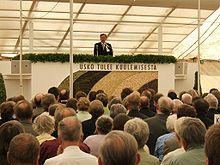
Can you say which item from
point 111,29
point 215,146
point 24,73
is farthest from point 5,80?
point 215,146

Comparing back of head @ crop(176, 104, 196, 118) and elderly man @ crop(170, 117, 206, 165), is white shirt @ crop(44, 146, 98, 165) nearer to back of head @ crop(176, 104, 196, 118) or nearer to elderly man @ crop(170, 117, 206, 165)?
elderly man @ crop(170, 117, 206, 165)

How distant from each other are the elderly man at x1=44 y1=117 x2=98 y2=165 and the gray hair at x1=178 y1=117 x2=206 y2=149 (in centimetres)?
77

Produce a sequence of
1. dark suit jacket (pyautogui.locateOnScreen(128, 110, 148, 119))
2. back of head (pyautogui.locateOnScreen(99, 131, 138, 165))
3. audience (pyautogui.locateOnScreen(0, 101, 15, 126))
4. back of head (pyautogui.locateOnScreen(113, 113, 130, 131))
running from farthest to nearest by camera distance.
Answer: dark suit jacket (pyautogui.locateOnScreen(128, 110, 148, 119)) < audience (pyautogui.locateOnScreen(0, 101, 15, 126)) < back of head (pyautogui.locateOnScreen(113, 113, 130, 131)) < back of head (pyautogui.locateOnScreen(99, 131, 138, 165))

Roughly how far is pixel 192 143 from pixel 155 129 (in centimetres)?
246

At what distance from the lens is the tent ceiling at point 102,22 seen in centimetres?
2203

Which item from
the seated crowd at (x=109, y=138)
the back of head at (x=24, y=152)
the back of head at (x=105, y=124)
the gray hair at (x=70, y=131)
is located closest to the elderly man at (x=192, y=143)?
the seated crowd at (x=109, y=138)

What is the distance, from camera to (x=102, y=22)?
2384cm

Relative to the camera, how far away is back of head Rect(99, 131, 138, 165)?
10.7 ft

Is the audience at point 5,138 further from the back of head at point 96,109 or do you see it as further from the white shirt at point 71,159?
the back of head at point 96,109

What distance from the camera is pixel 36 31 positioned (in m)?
24.0

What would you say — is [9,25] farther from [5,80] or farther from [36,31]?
[5,80]

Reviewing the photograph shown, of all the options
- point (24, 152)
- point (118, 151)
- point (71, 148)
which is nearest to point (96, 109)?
point (71, 148)

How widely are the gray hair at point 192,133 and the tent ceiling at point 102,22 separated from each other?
16.4 meters

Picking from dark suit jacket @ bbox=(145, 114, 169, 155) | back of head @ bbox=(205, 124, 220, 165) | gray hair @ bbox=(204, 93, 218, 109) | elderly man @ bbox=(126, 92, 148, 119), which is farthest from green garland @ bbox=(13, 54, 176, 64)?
back of head @ bbox=(205, 124, 220, 165)
